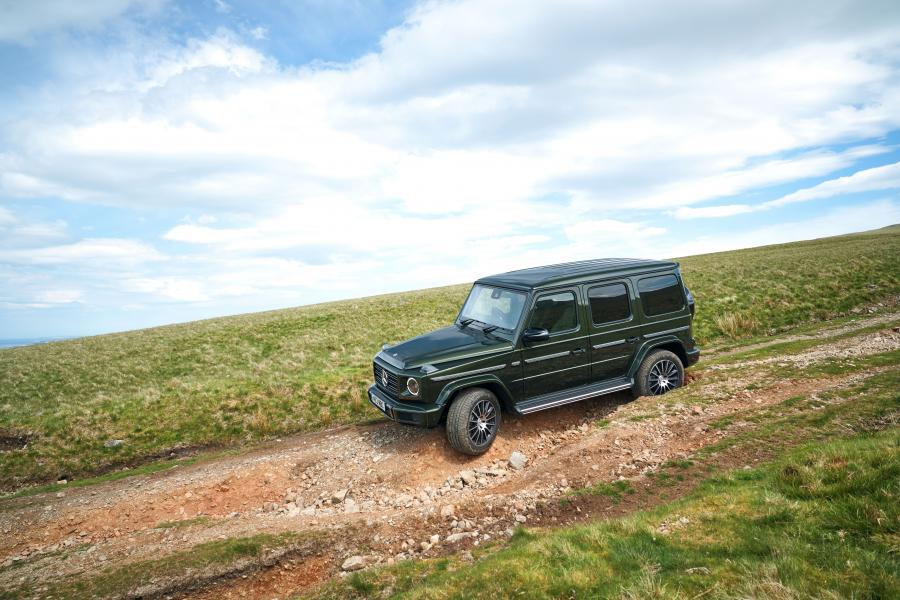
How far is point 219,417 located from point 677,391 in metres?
10.6

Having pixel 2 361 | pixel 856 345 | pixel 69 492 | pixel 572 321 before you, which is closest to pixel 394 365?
pixel 572 321

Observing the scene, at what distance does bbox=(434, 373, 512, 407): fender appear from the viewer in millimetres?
6820

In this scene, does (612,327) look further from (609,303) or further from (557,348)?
(557,348)

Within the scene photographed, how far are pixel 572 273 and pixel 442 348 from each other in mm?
2774

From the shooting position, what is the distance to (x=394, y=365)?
723 cm

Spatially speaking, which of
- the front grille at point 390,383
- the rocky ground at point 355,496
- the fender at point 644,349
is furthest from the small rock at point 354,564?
the fender at point 644,349

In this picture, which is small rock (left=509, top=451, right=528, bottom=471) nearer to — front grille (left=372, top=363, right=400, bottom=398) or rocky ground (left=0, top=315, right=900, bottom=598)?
rocky ground (left=0, top=315, right=900, bottom=598)

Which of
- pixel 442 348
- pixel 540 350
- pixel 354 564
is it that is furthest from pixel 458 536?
pixel 540 350

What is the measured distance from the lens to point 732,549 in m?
3.66

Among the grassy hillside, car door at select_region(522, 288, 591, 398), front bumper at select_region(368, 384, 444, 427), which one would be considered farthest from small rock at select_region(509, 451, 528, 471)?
the grassy hillside

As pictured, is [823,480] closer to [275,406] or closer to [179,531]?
[179,531]

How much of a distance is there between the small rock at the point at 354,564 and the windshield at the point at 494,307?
13.2 ft

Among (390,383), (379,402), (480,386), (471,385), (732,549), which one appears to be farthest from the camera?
(379,402)

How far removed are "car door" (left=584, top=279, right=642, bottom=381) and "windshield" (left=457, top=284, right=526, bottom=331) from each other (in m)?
1.37
